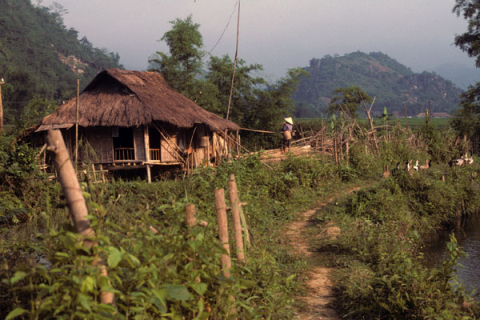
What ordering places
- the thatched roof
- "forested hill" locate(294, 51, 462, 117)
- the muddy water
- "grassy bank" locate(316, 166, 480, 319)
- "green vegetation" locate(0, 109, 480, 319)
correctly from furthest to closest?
"forested hill" locate(294, 51, 462, 117)
the thatched roof
the muddy water
"grassy bank" locate(316, 166, 480, 319)
"green vegetation" locate(0, 109, 480, 319)

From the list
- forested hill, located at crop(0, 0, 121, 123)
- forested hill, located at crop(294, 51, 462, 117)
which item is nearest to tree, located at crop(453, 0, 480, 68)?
forested hill, located at crop(0, 0, 121, 123)

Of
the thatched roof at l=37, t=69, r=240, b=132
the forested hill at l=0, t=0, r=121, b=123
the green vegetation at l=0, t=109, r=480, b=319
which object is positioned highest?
the forested hill at l=0, t=0, r=121, b=123

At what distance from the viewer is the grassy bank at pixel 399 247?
4.74 meters

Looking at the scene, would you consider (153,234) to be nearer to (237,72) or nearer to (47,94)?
(237,72)

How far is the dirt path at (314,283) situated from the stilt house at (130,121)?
6.01 metres

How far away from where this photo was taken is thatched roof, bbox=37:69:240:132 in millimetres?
13641

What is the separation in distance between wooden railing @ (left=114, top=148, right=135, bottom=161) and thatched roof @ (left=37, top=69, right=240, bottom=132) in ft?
4.83

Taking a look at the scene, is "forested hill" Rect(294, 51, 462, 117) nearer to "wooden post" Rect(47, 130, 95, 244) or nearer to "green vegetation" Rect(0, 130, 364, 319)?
"green vegetation" Rect(0, 130, 364, 319)

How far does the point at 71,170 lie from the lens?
281 centimetres

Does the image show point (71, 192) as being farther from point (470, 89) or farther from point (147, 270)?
point (470, 89)

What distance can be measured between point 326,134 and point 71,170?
48.1ft

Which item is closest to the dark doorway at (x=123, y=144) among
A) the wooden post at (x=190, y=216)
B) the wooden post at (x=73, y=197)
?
the wooden post at (x=190, y=216)

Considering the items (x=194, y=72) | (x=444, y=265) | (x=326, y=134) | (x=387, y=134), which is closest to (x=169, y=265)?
(x=444, y=265)

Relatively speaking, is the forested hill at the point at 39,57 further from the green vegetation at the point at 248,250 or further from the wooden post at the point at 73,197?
the wooden post at the point at 73,197
